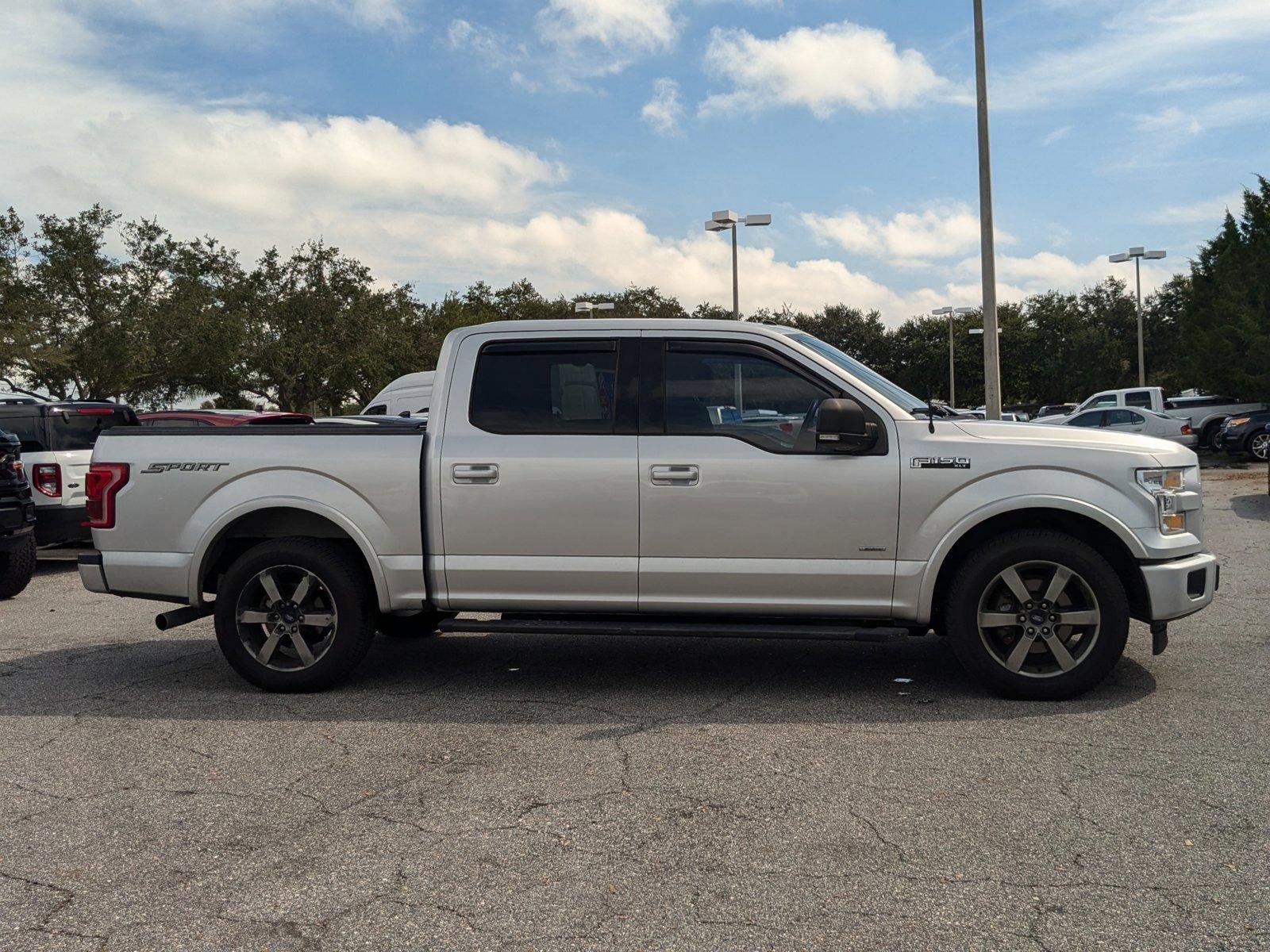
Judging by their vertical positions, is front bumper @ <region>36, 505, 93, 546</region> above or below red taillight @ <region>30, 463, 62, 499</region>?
below

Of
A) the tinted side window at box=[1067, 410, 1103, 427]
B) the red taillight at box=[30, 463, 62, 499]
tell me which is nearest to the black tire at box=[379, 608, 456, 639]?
the red taillight at box=[30, 463, 62, 499]

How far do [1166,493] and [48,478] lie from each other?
33.1ft

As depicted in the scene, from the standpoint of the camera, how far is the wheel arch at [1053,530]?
5656 mm

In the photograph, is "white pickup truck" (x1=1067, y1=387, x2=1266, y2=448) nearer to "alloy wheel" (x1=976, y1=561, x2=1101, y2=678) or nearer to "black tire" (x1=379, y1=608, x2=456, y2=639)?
"alloy wheel" (x1=976, y1=561, x2=1101, y2=678)

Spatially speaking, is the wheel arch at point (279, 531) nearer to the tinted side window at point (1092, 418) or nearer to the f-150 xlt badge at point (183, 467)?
the f-150 xlt badge at point (183, 467)

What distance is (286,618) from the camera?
622 cm

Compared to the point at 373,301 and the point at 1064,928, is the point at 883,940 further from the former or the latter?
the point at 373,301

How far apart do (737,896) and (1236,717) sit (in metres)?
3.19

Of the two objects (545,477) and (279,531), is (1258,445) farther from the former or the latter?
(279,531)

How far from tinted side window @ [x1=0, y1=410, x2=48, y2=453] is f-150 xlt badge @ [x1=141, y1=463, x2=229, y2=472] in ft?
21.7

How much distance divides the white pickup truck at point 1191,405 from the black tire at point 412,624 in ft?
93.9

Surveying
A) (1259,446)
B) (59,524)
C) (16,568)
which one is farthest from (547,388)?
(1259,446)

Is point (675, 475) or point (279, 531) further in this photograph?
point (279, 531)

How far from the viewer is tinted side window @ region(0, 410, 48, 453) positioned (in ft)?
39.0
